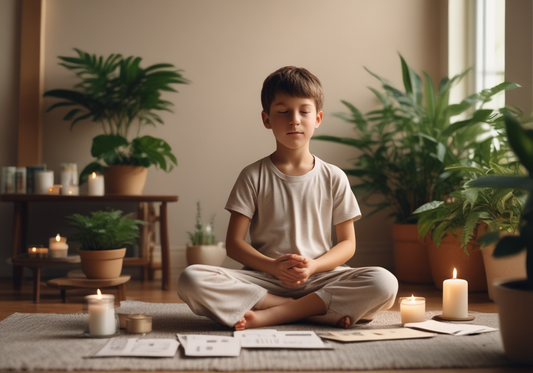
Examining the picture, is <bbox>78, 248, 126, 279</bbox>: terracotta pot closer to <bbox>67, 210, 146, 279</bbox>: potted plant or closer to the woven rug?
<bbox>67, 210, 146, 279</bbox>: potted plant

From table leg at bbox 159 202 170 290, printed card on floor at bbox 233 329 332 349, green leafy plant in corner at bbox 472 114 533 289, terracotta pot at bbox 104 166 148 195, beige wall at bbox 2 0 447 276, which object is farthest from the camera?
beige wall at bbox 2 0 447 276

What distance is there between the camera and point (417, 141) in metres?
2.78

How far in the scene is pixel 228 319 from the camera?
1.54 m

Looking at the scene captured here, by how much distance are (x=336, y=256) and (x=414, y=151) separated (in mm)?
1253

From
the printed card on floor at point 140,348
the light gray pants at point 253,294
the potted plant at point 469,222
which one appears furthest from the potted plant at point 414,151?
the printed card on floor at point 140,348

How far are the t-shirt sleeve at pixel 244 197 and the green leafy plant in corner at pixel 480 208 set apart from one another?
33.9 inches

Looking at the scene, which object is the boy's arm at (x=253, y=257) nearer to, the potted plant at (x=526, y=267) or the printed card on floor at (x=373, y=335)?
the printed card on floor at (x=373, y=335)

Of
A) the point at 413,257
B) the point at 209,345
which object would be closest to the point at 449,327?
the point at 209,345

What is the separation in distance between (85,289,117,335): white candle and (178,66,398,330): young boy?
8.8 inches

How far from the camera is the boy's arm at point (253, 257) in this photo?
5.14ft

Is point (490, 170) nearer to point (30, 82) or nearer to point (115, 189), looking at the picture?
point (115, 189)

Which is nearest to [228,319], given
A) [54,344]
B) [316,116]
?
[54,344]

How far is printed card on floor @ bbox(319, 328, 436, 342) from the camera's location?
56.1 inches

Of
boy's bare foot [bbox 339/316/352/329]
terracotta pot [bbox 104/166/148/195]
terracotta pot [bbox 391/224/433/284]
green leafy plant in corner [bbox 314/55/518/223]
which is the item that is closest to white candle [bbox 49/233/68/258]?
terracotta pot [bbox 104/166/148/195]
